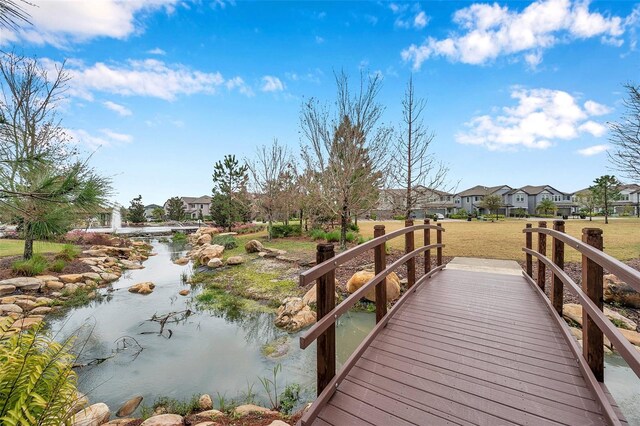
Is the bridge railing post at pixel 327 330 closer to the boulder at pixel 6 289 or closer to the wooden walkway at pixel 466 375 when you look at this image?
the wooden walkway at pixel 466 375

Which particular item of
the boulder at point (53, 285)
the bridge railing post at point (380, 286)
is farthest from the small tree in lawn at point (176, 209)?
the bridge railing post at point (380, 286)

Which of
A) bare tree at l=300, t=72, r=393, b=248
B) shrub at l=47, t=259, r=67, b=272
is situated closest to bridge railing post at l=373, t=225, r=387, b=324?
bare tree at l=300, t=72, r=393, b=248

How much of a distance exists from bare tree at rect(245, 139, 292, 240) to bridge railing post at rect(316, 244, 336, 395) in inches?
647

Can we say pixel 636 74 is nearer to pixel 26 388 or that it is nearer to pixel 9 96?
pixel 26 388

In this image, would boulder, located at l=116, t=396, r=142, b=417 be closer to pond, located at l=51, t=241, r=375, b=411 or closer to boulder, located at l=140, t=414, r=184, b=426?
pond, located at l=51, t=241, r=375, b=411

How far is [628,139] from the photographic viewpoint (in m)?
10.3

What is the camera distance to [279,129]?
723 inches

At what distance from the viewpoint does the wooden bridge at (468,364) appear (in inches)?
77.2

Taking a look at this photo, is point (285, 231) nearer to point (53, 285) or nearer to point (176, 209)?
point (53, 285)

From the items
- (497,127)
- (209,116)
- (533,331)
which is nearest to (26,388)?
(533,331)

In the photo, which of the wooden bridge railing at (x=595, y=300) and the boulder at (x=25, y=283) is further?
the boulder at (x=25, y=283)

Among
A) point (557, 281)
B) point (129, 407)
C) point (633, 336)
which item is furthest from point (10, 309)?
point (633, 336)

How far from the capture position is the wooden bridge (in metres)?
1.96

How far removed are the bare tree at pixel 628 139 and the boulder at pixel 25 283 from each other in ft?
68.3
